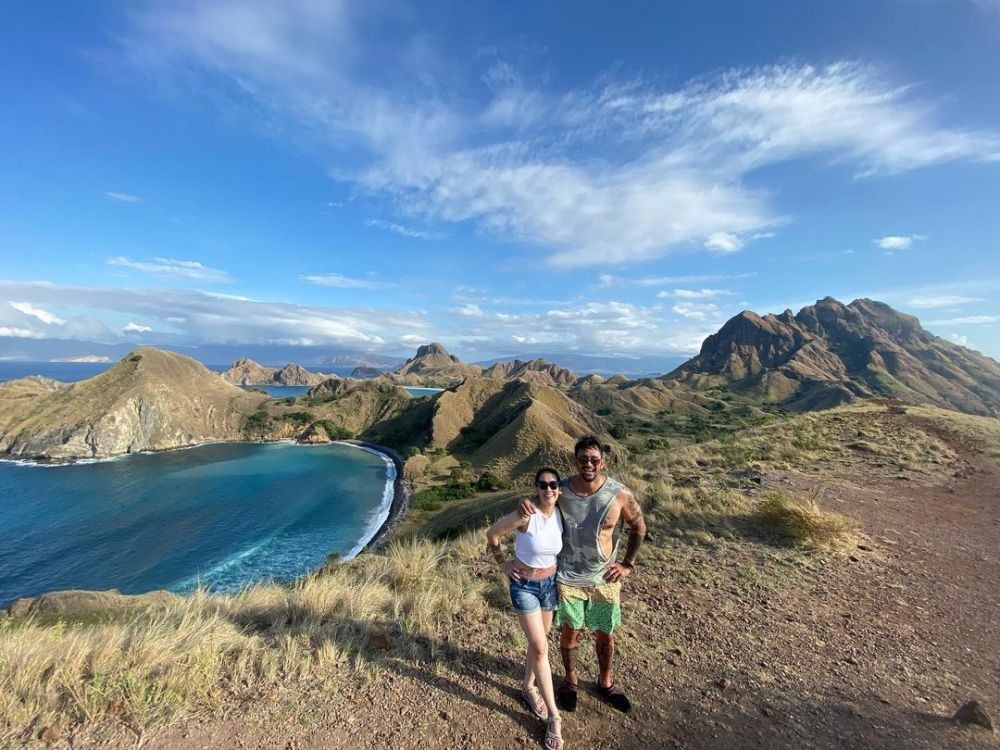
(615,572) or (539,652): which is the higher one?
(615,572)

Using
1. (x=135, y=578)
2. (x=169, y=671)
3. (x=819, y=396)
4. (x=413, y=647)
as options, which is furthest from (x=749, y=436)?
(x=819, y=396)

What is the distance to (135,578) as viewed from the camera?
35281 millimetres

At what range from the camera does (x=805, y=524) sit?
344 inches

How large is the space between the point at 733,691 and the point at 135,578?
150 ft

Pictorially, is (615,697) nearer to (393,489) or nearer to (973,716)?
(973,716)

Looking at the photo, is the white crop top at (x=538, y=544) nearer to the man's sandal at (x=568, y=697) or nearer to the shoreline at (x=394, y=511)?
the man's sandal at (x=568, y=697)

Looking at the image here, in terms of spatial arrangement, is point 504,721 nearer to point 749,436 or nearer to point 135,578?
point 749,436

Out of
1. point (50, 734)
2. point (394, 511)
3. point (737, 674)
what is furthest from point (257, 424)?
point (737, 674)

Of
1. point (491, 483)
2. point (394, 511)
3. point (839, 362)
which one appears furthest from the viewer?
point (839, 362)

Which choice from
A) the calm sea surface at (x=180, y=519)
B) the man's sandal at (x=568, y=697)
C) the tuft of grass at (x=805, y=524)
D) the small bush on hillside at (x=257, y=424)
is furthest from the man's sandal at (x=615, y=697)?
the small bush on hillside at (x=257, y=424)

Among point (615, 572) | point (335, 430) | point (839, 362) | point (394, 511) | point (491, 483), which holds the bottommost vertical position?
point (394, 511)

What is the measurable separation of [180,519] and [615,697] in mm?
59664

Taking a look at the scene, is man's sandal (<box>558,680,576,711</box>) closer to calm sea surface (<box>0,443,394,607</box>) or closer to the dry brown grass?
the dry brown grass

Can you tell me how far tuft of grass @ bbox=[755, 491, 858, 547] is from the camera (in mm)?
8539
